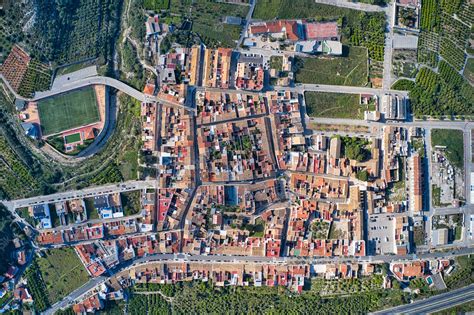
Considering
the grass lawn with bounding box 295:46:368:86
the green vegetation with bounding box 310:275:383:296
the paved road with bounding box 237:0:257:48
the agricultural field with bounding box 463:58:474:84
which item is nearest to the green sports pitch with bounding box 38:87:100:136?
the paved road with bounding box 237:0:257:48

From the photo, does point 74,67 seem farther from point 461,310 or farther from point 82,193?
point 461,310

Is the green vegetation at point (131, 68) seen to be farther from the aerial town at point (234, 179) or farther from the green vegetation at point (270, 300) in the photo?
the green vegetation at point (270, 300)

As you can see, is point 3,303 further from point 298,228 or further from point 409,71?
point 409,71

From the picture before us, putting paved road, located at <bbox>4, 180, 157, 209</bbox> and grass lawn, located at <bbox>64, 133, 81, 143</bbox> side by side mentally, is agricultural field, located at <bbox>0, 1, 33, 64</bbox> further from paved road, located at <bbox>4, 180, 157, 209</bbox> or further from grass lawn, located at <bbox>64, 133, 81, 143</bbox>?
paved road, located at <bbox>4, 180, 157, 209</bbox>

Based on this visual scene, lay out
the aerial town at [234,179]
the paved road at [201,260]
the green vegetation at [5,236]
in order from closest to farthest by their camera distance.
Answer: the green vegetation at [5,236] < the aerial town at [234,179] < the paved road at [201,260]

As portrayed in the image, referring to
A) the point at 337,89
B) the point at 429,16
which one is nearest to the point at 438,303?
the point at 337,89

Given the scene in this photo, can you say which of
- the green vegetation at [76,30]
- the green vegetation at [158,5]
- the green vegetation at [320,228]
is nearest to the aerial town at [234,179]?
the green vegetation at [320,228]

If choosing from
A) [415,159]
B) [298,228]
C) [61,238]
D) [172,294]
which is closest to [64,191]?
[61,238]
